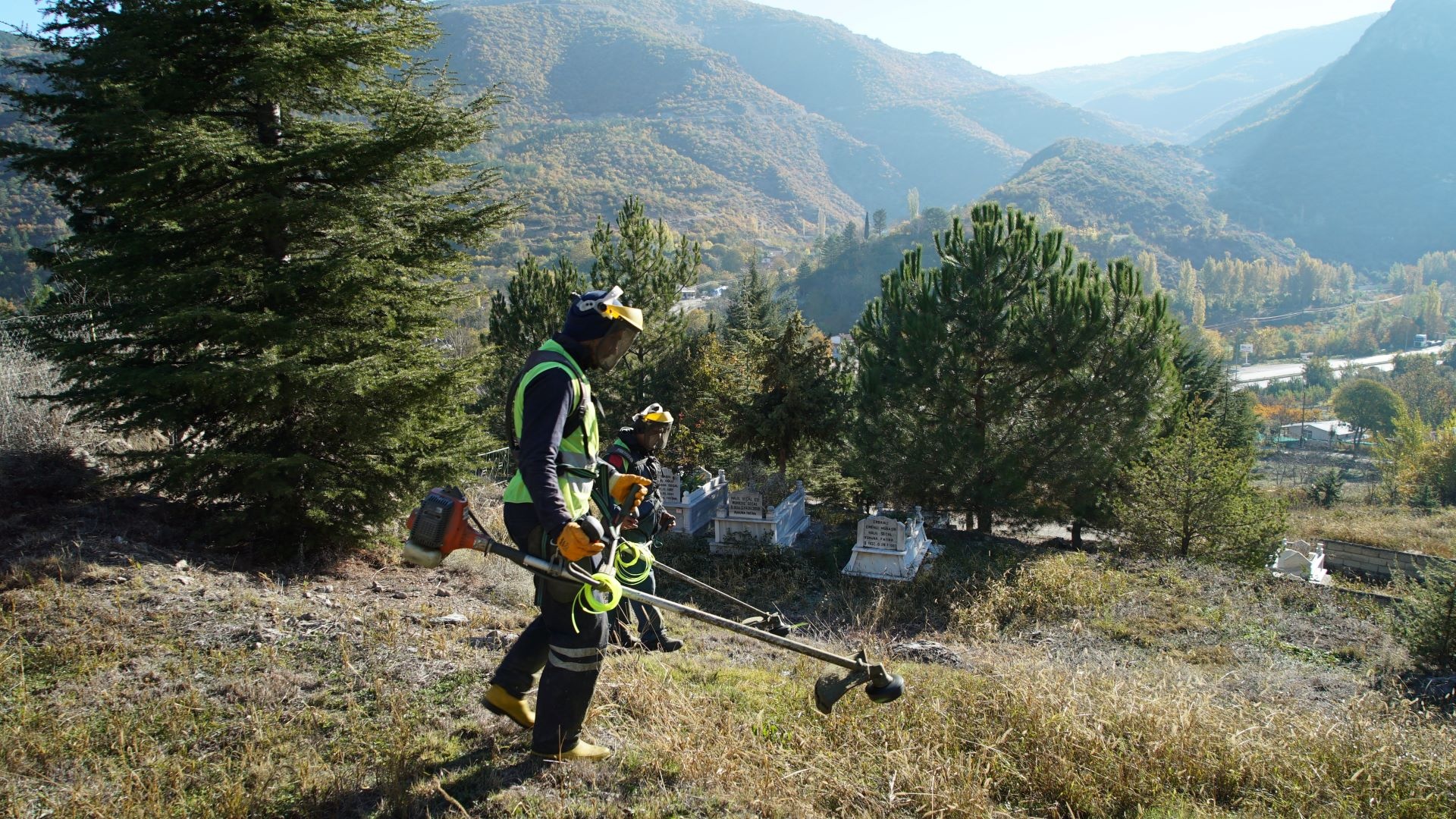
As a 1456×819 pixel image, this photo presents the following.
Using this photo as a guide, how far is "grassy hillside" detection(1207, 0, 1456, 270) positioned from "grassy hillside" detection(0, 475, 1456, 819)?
7490 inches

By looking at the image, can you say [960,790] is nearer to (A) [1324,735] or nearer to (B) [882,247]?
(A) [1324,735]

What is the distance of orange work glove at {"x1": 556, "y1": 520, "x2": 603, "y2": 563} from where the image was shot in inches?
124

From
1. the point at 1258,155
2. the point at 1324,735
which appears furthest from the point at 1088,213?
the point at 1324,735

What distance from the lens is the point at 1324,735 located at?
4.29m

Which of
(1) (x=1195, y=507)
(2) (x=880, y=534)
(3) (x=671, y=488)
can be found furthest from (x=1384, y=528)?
(3) (x=671, y=488)

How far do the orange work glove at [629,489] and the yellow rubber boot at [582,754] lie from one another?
3.57 ft

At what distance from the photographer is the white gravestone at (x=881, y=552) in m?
13.0

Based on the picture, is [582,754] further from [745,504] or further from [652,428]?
[745,504]

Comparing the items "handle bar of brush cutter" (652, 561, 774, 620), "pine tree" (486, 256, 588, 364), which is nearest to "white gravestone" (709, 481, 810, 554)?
"pine tree" (486, 256, 588, 364)

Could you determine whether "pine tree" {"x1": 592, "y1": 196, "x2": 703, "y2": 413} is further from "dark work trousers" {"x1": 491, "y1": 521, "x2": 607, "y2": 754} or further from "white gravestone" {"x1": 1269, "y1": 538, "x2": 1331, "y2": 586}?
"dark work trousers" {"x1": 491, "y1": 521, "x2": 607, "y2": 754}

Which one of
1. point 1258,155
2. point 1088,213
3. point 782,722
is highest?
point 1258,155

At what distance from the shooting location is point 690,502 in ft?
50.5

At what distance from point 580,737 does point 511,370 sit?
1918 centimetres

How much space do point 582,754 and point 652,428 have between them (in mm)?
3407
